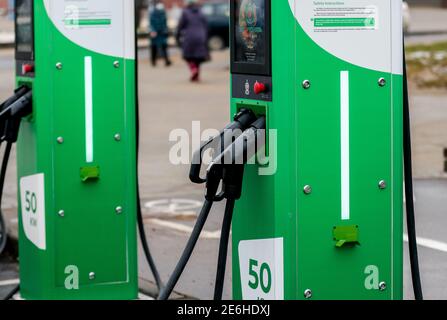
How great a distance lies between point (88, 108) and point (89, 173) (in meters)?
0.38

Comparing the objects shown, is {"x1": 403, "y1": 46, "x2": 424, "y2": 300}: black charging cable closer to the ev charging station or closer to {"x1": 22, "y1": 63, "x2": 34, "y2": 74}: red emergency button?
the ev charging station

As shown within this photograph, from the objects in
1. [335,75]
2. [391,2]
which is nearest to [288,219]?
[335,75]

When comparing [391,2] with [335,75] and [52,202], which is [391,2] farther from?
[52,202]

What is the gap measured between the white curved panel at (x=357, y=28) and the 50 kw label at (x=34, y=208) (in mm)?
2347

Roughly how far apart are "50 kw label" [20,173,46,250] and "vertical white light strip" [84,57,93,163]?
307mm

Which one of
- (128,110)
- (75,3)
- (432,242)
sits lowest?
(432,242)

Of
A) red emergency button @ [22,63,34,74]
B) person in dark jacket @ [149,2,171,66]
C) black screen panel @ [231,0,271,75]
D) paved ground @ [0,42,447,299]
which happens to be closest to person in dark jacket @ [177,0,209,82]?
paved ground @ [0,42,447,299]

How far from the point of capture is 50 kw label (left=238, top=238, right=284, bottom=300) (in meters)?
4.46

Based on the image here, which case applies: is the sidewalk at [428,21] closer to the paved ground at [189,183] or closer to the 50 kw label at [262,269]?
the paved ground at [189,183]

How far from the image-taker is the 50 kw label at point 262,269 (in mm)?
4457

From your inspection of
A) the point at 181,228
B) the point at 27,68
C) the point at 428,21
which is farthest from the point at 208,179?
the point at 428,21

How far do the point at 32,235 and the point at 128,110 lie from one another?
93 cm
